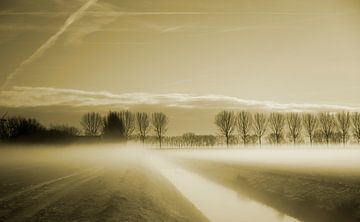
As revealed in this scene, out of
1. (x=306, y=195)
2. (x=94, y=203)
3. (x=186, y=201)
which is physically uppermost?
(x=94, y=203)

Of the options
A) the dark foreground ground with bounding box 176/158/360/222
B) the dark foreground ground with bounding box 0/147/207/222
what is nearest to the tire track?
the dark foreground ground with bounding box 0/147/207/222

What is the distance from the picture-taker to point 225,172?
44500 millimetres

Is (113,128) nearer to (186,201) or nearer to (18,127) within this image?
(18,127)

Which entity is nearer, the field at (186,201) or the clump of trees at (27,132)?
the field at (186,201)

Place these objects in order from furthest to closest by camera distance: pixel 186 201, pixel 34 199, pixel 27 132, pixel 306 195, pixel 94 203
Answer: pixel 27 132
pixel 186 201
pixel 306 195
pixel 34 199
pixel 94 203

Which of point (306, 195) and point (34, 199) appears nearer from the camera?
point (34, 199)

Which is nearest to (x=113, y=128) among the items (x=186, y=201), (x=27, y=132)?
(x=27, y=132)

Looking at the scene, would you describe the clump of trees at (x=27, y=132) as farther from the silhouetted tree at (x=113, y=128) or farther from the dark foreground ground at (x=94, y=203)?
the dark foreground ground at (x=94, y=203)

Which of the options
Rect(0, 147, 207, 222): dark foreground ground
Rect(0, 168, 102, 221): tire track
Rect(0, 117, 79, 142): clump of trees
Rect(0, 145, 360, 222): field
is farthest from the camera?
Rect(0, 117, 79, 142): clump of trees

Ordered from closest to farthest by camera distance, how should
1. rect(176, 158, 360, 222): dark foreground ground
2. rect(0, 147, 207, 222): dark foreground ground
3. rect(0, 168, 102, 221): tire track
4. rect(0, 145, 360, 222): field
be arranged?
1. rect(0, 168, 102, 221): tire track
2. rect(0, 147, 207, 222): dark foreground ground
3. rect(0, 145, 360, 222): field
4. rect(176, 158, 360, 222): dark foreground ground

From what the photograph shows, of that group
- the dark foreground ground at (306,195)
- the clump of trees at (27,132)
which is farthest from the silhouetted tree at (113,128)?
the dark foreground ground at (306,195)

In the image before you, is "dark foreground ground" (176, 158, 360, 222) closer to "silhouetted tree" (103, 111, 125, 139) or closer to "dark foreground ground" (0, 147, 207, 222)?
"dark foreground ground" (0, 147, 207, 222)

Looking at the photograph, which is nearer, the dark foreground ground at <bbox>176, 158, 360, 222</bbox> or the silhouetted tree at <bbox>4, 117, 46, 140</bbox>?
the dark foreground ground at <bbox>176, 158, 360, 222</bbox>

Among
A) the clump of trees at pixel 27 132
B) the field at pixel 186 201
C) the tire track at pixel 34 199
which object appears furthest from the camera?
the clump of trees at pixel 27 132
